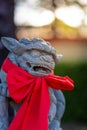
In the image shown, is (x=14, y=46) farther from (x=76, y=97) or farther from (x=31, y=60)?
(x=76, y=97)

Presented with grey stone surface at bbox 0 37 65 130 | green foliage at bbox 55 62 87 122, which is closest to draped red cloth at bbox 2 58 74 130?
grey stone surface at bbox 0 37 65 130

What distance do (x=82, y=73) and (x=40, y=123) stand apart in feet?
32.7

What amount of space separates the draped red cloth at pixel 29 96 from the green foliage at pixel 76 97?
917cm

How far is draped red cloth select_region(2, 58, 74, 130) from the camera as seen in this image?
425cm

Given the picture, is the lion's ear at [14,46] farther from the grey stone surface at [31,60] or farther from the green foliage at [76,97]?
the green foliage at [76,97]

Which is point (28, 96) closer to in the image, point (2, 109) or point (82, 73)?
point (2, 109)

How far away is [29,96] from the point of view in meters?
4.31

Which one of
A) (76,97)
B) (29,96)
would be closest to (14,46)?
(29,96)

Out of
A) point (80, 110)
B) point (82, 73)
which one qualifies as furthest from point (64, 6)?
point (80, 110)

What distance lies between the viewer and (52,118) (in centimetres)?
441

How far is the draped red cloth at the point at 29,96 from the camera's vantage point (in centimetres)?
425

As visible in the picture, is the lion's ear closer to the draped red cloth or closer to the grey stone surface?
the grey stone surface

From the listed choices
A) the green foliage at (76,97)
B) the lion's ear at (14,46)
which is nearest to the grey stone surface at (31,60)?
the lion's ear at (14,46)

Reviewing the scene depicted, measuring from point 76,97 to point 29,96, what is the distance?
31.1 feet
